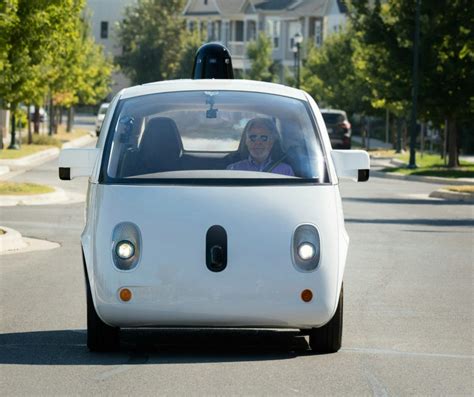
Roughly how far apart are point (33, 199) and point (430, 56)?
21741 millimetres

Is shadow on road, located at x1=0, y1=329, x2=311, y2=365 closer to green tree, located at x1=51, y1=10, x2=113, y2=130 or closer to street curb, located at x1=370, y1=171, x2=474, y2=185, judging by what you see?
street curb, located at x1=370, y1=171, x2=474, y2=185

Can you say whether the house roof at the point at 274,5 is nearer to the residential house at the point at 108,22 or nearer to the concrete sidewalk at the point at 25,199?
the residential house at the point at 108,22

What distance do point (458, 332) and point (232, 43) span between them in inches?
4329

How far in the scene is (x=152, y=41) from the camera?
125 metres

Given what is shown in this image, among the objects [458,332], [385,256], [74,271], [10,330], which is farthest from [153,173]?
[385,256]

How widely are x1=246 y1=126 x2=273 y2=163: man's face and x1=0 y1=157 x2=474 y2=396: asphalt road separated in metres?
1.31

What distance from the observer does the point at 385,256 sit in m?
17.9

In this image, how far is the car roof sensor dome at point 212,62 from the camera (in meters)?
20.5

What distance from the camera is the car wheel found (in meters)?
9.56

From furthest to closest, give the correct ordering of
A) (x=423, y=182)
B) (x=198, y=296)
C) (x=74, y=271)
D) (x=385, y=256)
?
(x=423, y=182) → (x=385, y=256) → (x=74, y=271) → (x=198, y=296)

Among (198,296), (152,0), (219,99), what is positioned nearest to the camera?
(198,296)

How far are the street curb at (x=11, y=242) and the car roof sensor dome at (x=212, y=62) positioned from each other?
347 centimetres

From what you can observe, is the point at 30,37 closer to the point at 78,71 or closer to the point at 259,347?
the point at 259,347

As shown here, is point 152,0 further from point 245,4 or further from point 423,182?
point 423,182
